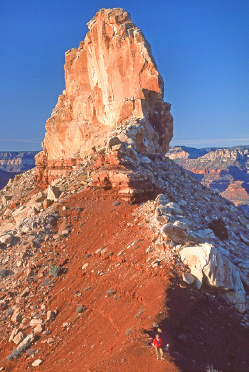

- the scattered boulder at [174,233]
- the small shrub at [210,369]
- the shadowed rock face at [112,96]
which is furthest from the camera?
the shadowed rock face at [112,96]

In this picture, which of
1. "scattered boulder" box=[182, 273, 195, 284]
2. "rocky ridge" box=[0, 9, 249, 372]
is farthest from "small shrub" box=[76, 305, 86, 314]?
"scattered boulder" box=[182, 273, 195, 284]

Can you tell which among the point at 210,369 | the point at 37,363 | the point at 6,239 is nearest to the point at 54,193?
the point at 6,239

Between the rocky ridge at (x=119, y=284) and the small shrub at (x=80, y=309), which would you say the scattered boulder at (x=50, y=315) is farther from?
the small shrub at (x=80, y=309)

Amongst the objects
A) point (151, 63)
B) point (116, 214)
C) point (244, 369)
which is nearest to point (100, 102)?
point (151, 63)

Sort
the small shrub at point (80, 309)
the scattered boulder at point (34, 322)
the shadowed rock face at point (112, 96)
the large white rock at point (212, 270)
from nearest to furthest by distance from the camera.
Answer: the large white rock at point (212, 270) → the small shrub at point (80, 309) → the scattered boulder at point (34, 322) → the shadowed rock face at point (112, 96)

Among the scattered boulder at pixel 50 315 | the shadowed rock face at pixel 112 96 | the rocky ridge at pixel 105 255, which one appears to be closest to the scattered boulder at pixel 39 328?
the rocky ridge at pixel 105 255

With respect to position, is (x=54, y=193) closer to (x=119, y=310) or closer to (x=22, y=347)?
(x=22, y=347)
